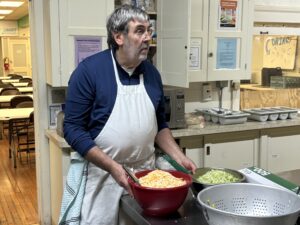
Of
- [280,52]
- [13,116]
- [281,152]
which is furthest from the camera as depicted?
[13,116]

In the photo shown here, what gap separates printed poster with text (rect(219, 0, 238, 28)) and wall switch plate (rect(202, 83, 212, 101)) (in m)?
0.58

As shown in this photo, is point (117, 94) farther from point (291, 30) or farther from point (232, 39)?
point (291, 30)

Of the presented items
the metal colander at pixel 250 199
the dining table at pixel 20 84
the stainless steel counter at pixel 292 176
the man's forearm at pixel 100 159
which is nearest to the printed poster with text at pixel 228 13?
the stainless steel counter at pixel 292 176

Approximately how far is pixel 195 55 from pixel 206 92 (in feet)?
1.62

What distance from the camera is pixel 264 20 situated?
3.80 metres

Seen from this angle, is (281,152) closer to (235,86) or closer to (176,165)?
(235,86)

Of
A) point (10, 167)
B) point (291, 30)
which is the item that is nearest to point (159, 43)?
point (291, 30)

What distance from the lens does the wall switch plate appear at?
369 cm

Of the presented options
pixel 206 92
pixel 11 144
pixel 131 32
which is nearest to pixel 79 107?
pixel 131 32

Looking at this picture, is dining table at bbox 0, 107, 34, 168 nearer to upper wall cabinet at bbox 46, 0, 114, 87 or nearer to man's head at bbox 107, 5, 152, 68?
upper wall cabinet at bbox 46, 0, 114, 87

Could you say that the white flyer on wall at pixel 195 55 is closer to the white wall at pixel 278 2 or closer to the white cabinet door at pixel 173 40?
the white cabinet door at pixel 173 40

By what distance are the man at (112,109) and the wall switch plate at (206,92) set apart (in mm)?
2023

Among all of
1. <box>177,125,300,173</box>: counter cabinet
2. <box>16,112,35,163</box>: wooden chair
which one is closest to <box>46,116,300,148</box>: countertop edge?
<box>177,125,300,173</box>: counter cabinet

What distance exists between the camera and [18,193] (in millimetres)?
4223
